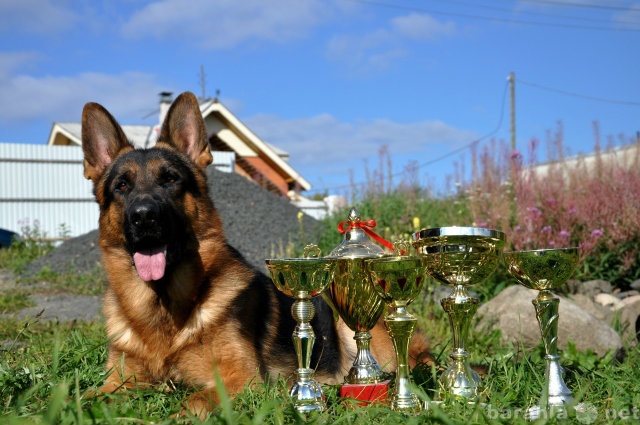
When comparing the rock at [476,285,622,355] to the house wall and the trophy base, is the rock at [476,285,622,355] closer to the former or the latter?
the trophy base

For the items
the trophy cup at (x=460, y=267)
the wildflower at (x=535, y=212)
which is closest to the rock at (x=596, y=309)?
the wildflower at (x=535, y=212)

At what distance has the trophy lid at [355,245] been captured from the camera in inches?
132

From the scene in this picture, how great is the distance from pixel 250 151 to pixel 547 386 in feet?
80.2

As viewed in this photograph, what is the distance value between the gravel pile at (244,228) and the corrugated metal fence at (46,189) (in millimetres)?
4824

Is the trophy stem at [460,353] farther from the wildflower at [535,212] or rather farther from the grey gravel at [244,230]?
the grey gravel at [244,230]

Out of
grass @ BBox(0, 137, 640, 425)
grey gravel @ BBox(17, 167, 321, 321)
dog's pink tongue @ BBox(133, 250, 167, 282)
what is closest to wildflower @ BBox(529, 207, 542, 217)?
grass @ BBox(0, 137, 640, 425)

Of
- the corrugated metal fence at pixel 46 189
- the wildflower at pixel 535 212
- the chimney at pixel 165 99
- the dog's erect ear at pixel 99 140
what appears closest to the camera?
the dog's erect ear at pixel 99 140

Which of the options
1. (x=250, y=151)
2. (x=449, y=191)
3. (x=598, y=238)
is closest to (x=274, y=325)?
(x=598, y=238)

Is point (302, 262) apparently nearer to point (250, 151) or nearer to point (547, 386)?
point (547, 386)

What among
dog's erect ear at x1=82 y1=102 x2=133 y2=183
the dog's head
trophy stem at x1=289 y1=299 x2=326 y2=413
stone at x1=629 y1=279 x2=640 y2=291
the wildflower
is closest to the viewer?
trophy stem at x1=289 y1=299 x2=326 y2=413

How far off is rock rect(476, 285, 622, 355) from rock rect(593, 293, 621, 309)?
1527mm

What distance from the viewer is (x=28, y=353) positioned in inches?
161

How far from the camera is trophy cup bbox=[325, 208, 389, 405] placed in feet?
9.89

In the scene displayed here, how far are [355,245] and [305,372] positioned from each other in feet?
3.02
